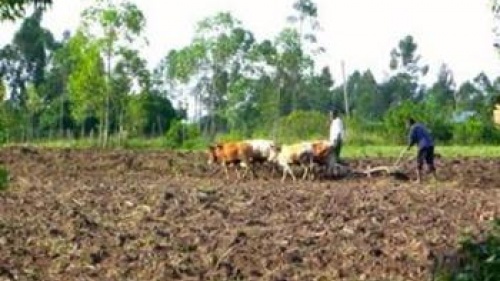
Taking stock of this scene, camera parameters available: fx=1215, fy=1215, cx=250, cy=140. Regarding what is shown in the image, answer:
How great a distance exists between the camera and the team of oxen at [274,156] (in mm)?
20656

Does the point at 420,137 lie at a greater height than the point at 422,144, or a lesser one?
greater

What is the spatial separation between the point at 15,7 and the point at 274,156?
15509 mm

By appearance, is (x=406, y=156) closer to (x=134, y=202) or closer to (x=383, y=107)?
(x=134, y=202)

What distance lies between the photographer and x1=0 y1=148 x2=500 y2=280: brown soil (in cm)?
982

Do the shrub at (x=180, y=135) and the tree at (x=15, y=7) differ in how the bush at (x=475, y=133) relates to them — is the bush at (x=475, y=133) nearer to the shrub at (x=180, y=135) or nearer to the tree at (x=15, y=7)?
the shrub at (x=180, y=135)

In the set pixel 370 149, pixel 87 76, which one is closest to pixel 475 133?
pixel 370 149

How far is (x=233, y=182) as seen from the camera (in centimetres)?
1894

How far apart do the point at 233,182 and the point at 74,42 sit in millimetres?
17774

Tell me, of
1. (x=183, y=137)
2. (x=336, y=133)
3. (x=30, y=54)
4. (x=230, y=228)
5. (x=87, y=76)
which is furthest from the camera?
(x=30, y=54)

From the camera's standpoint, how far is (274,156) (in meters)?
21.1

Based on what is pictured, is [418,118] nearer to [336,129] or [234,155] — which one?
[336,129]

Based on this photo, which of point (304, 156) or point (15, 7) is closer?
point (15, 7)

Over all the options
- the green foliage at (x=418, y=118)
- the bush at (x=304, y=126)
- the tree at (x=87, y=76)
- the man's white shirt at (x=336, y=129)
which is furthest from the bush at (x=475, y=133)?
the man's white shirt at (x=336, y=129)

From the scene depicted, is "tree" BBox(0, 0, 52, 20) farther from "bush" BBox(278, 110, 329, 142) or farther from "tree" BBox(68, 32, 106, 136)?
"bush" BBox(278, 110, 329, 142)
